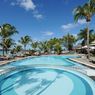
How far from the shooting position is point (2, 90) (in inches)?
414

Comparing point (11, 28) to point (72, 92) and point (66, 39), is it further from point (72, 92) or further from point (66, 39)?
point (72, 92)

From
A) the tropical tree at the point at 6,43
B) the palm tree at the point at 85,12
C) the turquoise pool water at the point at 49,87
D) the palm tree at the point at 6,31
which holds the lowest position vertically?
the turquoise pool water at the point at 49,87

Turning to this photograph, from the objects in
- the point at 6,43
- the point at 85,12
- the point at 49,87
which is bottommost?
the point at 49,87

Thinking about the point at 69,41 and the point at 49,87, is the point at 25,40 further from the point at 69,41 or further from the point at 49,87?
the point at 49,87

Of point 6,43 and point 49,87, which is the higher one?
point 6,43

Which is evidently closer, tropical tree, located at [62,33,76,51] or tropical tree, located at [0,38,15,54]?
tropical tree, located at [0,38,15,54]

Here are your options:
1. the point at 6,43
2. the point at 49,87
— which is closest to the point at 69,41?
the point at 6,43

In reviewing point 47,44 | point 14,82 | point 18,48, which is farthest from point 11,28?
point 14,82

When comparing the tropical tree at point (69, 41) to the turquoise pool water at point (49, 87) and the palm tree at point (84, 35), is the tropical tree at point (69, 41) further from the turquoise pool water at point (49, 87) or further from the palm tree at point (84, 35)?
the turquoise pool water at point (49, 87)

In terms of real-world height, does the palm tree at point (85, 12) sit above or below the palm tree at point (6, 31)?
above

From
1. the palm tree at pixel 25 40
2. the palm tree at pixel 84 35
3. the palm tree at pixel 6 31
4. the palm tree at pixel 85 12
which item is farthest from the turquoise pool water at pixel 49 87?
the palm tree at pixel 25 40

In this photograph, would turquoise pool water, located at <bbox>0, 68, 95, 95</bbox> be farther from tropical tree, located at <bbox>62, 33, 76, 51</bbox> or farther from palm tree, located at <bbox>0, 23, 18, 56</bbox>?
tropical tree, located at <bbox>62, 33, 76, 51</bbox>

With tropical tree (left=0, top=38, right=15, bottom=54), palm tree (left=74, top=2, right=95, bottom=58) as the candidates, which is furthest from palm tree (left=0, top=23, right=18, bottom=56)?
palm tree (left=74, top=2, right=95, bottom=58)

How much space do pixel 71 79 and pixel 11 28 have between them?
36.6m
